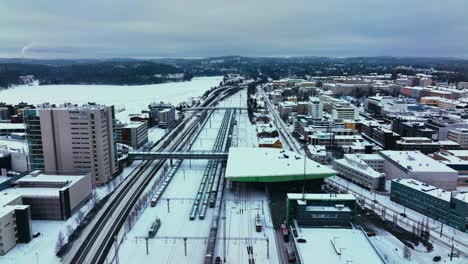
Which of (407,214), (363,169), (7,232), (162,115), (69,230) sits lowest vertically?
(407,214)

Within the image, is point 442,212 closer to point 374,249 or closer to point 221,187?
point 374,249

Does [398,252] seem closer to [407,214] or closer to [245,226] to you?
[407,214]

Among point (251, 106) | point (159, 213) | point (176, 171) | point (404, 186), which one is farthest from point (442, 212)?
point (251, 106)

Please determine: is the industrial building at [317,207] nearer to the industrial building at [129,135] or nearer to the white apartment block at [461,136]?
the industrial building at [129,135]

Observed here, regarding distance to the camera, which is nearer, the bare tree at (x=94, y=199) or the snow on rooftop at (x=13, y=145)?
the bare tree at (x=94, y=199)

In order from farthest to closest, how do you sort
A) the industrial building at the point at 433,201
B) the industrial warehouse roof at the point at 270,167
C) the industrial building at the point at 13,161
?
the industrial building at the point at 13,161 → the industrial warehouse roof at the point at 270,167 → the industrial building at the point at 433,201

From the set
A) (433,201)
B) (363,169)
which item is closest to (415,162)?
(363,169)

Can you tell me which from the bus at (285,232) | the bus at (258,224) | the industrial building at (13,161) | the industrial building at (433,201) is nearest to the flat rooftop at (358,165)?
the industrial building at (433,201)
